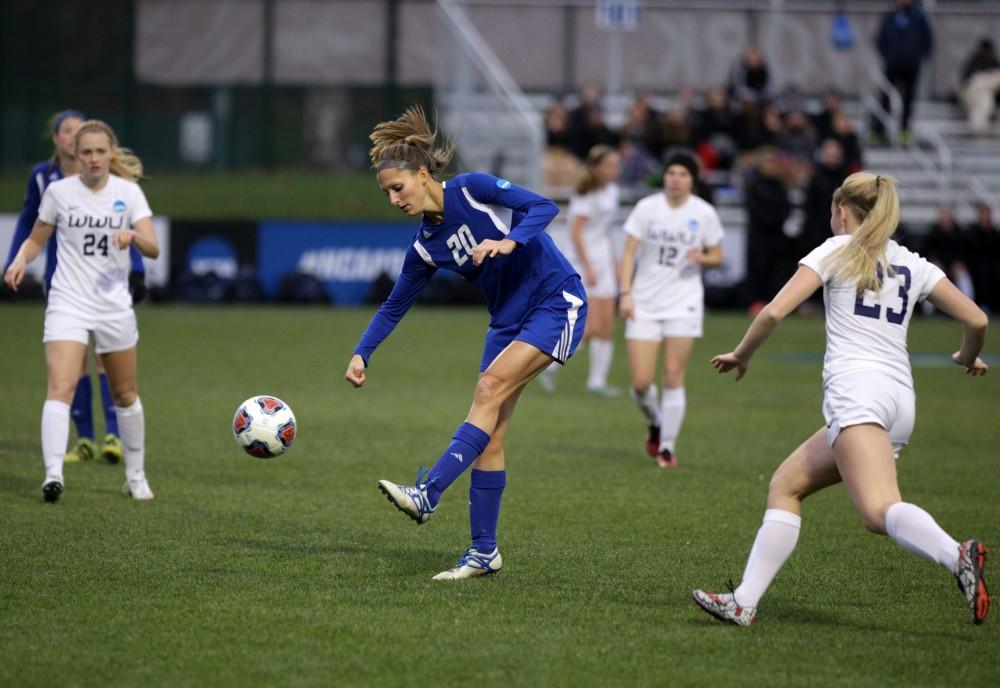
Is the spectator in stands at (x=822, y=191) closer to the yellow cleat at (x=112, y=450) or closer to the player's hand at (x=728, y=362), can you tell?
the yellow cleat at (x=112, y=450)

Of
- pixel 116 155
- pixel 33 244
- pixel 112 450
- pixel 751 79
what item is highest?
pixel 751 79

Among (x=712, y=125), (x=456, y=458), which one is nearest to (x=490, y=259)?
(x=456, y=458)

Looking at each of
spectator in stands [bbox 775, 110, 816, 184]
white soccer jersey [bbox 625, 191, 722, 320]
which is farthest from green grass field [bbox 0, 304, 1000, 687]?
spectator in stands [bbox 775, 110, 816, 184]

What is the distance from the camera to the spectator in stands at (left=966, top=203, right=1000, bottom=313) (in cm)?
2480

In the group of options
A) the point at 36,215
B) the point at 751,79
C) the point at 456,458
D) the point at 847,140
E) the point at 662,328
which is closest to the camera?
the point at 456,458

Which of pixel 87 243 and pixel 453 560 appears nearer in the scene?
pixel 453 560

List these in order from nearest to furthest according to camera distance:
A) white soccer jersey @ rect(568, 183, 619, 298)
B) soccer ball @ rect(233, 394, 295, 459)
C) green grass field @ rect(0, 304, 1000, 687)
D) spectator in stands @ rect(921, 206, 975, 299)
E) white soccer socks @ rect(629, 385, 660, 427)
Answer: green grass field @ rect(0, 304, 1000, 687), soccer ball @ rect(233, 394, 295, 459), white soccer socks @ rect(629, 385, 660, 427), white soccer jersey @ rect(568, 183, 619, 298), spectator in stands @ rect(921, 206, 975, 299)

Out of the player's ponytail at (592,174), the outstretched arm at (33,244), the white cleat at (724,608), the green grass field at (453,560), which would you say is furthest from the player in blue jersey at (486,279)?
the player's ponytail at (592,174)

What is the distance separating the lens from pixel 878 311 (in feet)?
19.4

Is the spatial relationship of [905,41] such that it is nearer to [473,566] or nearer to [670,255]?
[670,255]

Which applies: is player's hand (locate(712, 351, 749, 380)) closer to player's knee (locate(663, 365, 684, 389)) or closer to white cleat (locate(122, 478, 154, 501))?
white cleat (locate(122, 478, 154, 501))

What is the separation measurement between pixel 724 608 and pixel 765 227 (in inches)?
745

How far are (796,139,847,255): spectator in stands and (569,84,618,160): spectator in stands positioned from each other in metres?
3.74

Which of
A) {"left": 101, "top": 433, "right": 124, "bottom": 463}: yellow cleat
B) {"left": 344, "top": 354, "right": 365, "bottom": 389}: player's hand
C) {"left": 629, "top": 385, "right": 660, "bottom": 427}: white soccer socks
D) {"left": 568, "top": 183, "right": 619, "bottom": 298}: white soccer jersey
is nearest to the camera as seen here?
{"left": 344, "top": 354, "right": 365, "bottom": 389}: player's hand
